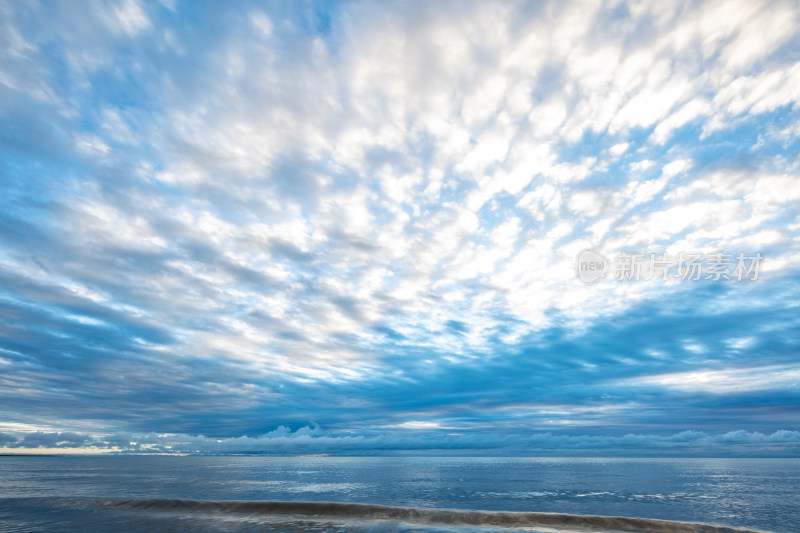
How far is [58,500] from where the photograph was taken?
58.2m

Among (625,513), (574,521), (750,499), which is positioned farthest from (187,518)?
(750,499)

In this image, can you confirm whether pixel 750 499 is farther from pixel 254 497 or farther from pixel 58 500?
pixel 58 500

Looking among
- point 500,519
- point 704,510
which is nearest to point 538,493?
point 704,510

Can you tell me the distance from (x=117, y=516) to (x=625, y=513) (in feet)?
197

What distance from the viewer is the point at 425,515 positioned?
43.3 m

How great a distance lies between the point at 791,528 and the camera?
43375 mm

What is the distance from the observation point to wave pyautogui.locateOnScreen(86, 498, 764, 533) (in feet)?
126

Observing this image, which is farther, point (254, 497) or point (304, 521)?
point (254, 497)

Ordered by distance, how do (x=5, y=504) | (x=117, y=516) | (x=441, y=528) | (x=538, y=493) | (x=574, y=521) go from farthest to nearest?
(x=538, y=493) < (x=5, y=504) < (x=117, y=516) < (x=574, y=521) < (x=441, y=528)

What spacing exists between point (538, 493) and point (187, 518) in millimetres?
60049

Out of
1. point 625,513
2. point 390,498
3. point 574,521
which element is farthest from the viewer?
point 390,498

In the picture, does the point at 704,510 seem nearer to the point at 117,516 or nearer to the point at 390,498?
the point at 390,498

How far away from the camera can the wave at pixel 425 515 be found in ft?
126

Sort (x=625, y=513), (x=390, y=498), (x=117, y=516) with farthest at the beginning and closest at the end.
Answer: (x=390, y=498), (x=625, y=513), (x=117, y=516)
